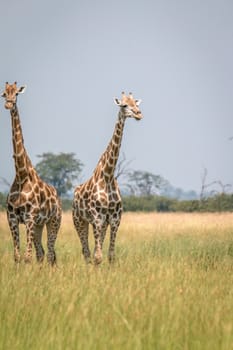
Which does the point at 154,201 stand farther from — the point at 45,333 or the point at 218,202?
the point at 45,333

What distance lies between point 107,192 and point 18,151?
153 centimetres

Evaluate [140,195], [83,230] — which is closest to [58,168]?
[140,195]

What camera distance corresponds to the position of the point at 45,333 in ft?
20.1

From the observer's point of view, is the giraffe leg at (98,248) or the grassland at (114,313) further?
the giraffe leg at (98,248)

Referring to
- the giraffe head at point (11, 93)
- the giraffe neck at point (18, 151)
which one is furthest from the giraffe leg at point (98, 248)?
the giraffe head at point (11, 93)

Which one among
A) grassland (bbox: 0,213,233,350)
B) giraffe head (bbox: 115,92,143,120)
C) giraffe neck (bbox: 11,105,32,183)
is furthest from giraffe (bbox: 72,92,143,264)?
grassland (bbox: 0,213,233,350)

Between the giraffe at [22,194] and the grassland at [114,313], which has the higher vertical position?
the giraffe at [22,194]

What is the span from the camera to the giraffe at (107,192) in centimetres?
1112

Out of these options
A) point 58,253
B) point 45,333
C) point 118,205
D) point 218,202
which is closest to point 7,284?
point 45,333

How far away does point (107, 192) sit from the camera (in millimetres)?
11305

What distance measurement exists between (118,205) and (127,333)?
527cm

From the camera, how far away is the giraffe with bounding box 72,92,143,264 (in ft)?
36.5

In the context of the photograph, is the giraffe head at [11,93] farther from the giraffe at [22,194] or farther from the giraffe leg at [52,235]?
the giraffe leg at [52,235]

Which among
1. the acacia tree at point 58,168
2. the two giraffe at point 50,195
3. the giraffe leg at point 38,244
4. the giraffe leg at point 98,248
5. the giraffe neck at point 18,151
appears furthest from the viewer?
the acacia tree at point 58,168
